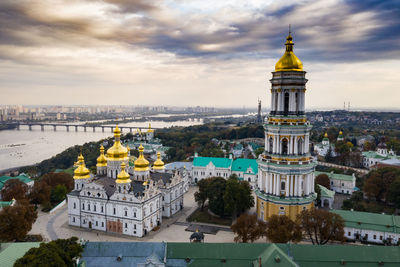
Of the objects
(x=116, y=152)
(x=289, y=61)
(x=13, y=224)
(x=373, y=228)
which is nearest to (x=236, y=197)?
(x=373, y=228)

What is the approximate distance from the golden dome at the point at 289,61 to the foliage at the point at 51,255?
61.6 ft

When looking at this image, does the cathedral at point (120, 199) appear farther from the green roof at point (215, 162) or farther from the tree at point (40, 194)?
the green roof at point (215, 162)

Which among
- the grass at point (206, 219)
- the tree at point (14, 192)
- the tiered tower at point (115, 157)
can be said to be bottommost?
the grass at point (206, 219)

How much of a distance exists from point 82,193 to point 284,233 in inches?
738

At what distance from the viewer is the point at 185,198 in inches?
1455

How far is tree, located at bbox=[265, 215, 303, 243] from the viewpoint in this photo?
63.9 feet

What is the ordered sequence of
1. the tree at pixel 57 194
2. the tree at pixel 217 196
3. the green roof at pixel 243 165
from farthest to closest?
1. the green roof at pixel 243 165
2. the tree at pixel 57 194
3. the tree at pixel 217 196

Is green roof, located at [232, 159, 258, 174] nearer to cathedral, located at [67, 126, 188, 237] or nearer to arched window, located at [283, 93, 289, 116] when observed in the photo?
cathedral, located at [67, 126, 188, 237]

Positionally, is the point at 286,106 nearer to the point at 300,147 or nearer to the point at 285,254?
the point at 300,147

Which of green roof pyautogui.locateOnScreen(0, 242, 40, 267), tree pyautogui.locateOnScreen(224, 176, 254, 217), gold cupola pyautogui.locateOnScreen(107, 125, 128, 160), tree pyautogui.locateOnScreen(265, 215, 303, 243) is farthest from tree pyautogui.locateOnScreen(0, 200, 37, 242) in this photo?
tree pyautogui.locateOnScreen(265, 215, 303, 243)

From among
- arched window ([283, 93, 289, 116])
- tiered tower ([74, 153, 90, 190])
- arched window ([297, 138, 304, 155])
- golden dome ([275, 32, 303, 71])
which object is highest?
golden dome ([275, 32, 303, 71])

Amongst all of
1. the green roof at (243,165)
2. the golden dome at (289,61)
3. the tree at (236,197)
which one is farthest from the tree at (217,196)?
the green roof at (243,165)

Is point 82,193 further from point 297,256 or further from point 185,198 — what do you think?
point 297,256

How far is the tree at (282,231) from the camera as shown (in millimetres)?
19469
